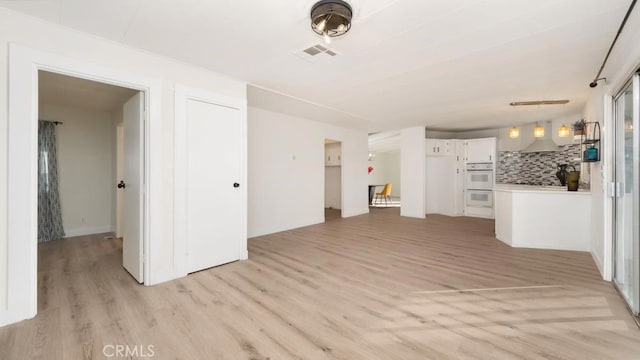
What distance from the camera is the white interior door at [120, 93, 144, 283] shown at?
2.95 meters

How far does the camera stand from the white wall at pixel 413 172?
7.45m

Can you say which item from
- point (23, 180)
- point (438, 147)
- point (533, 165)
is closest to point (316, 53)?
point (23, 180)

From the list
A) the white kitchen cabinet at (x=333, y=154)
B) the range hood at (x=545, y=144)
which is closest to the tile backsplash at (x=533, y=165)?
the range hood at (x=545, y=144)

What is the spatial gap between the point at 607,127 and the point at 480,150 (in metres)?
4.75

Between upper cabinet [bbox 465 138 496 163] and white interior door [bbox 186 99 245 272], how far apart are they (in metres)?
6.81

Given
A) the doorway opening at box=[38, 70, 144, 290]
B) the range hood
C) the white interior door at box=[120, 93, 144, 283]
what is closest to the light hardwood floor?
the white interior door at box=[120, 93, 144, 283]

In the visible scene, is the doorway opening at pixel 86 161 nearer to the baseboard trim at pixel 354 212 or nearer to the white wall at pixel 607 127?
the baseboard trim at pixel 354 212

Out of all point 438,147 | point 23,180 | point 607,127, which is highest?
point 438,147

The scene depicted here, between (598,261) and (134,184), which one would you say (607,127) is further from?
(134,184)

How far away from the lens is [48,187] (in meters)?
4.89

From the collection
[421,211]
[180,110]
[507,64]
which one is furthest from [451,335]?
[421,211]

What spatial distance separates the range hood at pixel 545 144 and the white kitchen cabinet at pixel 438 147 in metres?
1.96

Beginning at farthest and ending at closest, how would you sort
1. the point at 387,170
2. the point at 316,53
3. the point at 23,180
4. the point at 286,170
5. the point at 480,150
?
the point at 387,170 < the point at 480,150 < the point at 286,170 < the point at 316,53 < the point at 23,180

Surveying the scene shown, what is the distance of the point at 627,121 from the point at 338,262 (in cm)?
342
